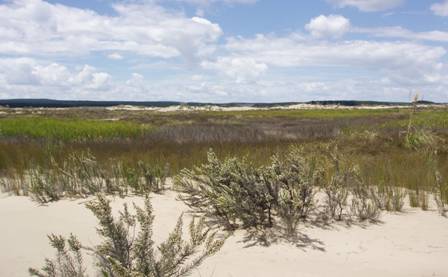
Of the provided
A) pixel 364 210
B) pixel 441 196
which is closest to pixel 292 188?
pixel 364 210

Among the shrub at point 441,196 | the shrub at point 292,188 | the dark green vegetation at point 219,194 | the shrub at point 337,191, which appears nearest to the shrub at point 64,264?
the dark green vegetation at point 219,194

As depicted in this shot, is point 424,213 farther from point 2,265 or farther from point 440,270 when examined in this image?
point 2,265

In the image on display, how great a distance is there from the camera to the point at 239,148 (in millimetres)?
13344

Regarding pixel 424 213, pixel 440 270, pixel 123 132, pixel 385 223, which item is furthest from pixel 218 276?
pixel 123 132

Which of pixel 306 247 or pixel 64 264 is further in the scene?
pixel 306 247

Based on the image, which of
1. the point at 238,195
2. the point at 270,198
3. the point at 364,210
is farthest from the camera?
the point at 364,210

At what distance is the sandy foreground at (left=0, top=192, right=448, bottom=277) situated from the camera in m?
4.98

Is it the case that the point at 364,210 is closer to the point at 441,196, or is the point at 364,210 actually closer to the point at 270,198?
the point at 441,196

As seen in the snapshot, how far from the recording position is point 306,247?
5.61 metres

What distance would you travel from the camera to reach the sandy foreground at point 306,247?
16.3 feet

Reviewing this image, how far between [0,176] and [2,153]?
1764 mm

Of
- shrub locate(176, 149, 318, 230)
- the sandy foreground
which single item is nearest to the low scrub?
shrub locate(176, 149, 318, 230)

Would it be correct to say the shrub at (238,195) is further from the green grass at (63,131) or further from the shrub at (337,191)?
the green grass at (63,131)

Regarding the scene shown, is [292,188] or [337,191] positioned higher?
[292,188]
